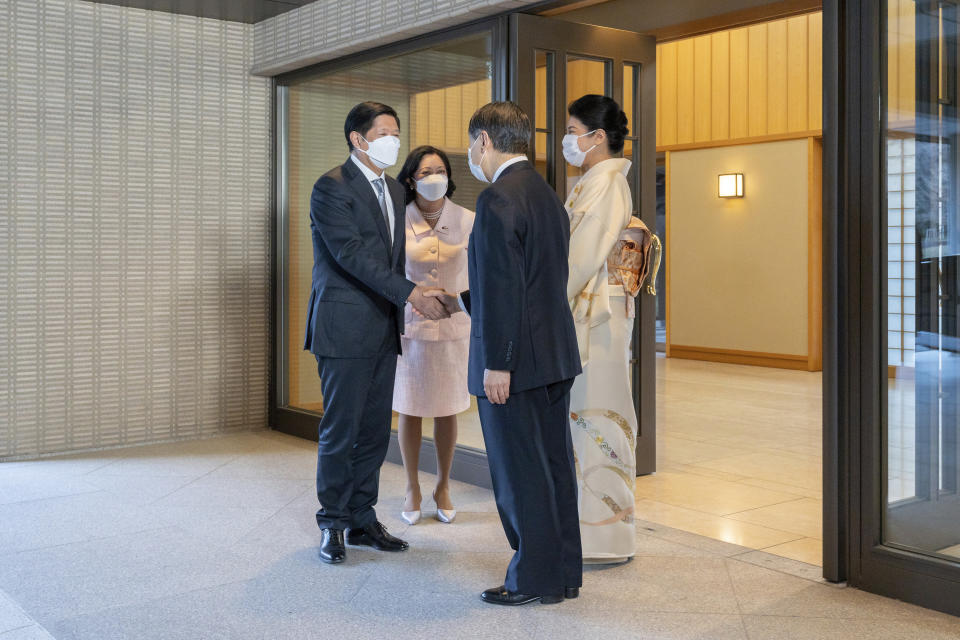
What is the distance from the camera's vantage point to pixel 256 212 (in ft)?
20.6

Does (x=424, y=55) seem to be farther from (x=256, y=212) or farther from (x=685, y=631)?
(x=685, y=631)

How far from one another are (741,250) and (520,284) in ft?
28.1

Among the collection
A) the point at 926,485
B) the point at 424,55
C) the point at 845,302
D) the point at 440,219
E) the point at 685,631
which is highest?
the point at 424,55

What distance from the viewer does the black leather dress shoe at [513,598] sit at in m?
3.04

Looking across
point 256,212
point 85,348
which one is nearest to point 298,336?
point 256,212

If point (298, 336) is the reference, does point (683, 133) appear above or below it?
above

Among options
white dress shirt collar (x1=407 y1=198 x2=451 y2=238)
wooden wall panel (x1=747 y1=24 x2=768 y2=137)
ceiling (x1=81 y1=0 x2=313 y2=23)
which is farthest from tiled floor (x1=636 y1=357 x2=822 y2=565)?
ceiling (x1=81 y1=0 x2=313 y2=23)

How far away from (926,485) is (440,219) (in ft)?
7.04

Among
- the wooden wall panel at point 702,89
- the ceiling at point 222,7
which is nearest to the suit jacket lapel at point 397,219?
the ceiling at point 222,7

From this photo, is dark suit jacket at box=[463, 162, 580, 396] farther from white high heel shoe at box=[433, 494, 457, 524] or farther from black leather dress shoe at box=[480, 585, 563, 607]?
white high heel shoe at box=[433, 494, 457, 524]

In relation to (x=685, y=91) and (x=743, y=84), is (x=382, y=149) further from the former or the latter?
(x=685, y=91)

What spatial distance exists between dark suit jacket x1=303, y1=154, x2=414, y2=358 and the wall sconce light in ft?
26.0

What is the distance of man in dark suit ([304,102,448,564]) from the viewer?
3520mm

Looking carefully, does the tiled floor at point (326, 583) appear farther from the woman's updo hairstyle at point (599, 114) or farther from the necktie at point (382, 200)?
the woman's updo hairstyle at point (599, 114)
